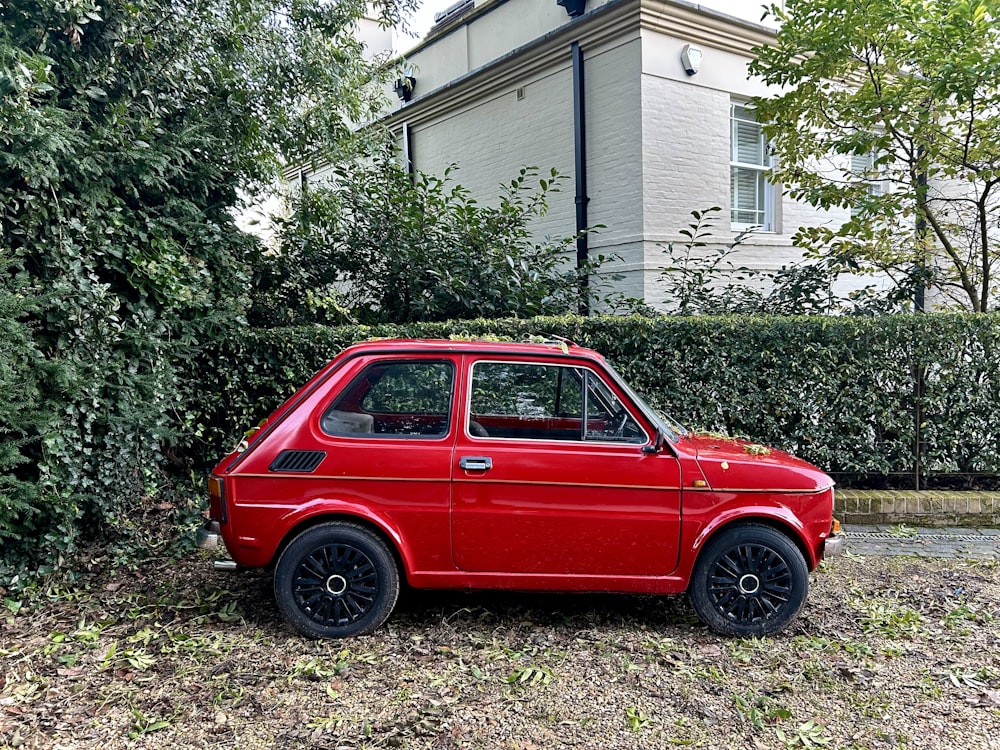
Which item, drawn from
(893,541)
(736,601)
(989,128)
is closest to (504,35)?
(989,128)

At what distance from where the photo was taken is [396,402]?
4.34 m

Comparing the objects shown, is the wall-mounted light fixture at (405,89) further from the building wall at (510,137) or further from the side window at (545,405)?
the side window at (545,405)

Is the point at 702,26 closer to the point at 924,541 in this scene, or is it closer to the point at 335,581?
the point at 924,541

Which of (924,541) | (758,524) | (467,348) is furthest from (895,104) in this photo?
(467,348)

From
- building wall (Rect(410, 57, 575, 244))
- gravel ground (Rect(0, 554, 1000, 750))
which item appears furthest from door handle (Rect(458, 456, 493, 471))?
building wall (Rect(410, 57, 575, 244))

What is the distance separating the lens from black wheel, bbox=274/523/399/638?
12.9 feet

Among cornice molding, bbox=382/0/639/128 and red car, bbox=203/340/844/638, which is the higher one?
cornice molding, bbox=382/0/639/128

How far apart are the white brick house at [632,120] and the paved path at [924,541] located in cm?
433

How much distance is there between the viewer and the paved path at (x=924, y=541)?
18.6ft

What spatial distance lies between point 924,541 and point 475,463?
4.39 metres

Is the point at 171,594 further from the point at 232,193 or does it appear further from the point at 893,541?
the point at 893,541

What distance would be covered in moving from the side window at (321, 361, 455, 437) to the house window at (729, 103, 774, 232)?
7678mm

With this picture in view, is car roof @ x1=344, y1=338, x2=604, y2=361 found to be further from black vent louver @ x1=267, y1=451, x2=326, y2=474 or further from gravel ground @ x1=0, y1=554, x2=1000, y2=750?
gravel ground @ x1=0, y1=554, x2=1000, y2=750

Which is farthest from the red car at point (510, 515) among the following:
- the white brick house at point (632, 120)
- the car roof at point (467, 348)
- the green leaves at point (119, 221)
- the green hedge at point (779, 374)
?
the white brick house at point (632, 120)
